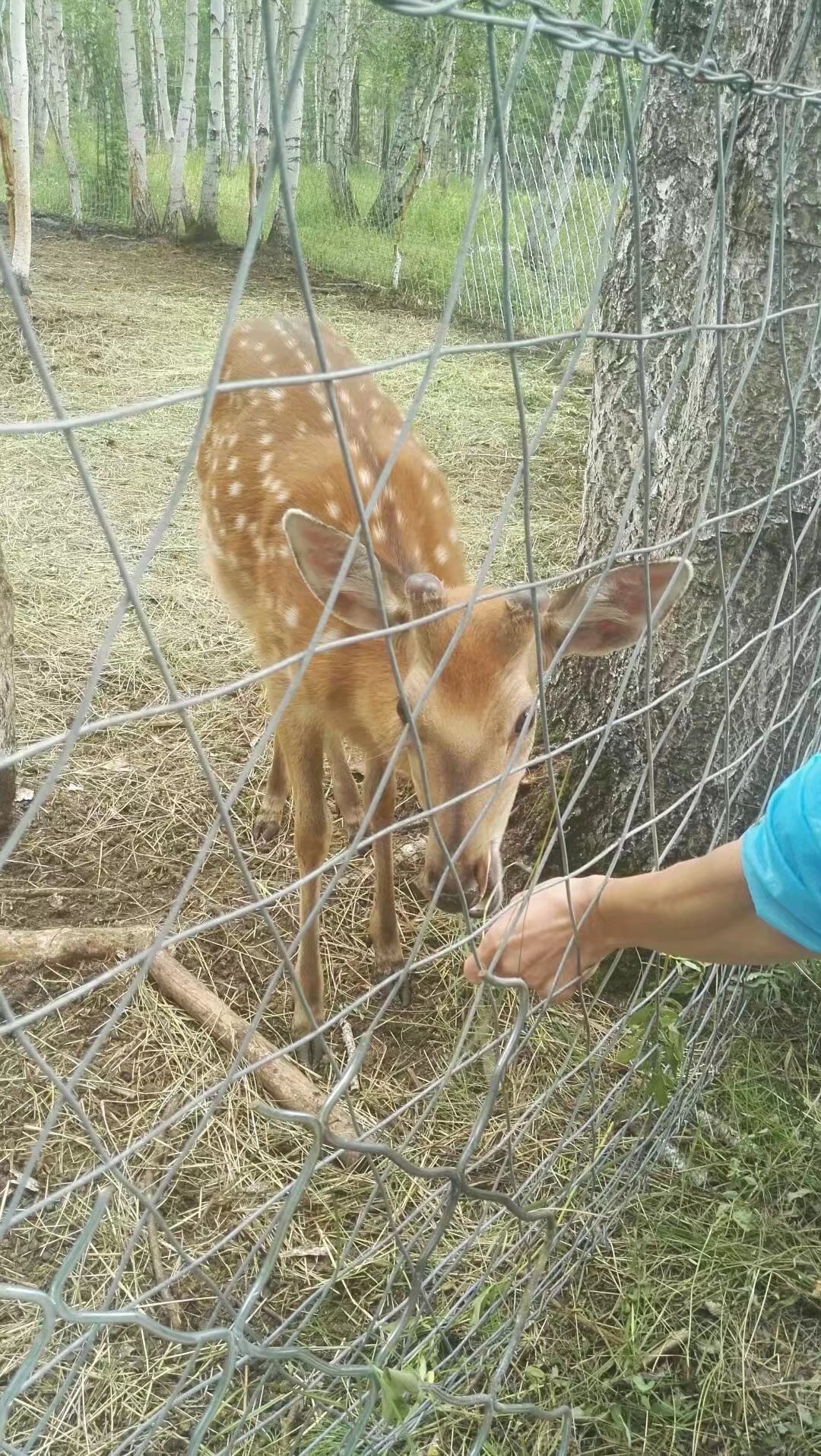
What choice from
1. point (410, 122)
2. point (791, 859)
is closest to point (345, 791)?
point (791, 859)

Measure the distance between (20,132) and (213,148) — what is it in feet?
20.4

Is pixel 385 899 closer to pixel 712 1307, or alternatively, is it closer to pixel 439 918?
pixel 439 918

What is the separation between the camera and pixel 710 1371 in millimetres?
2062

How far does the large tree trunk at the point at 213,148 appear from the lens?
1369cm

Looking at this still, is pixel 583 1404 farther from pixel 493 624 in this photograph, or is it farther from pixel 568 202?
pixel 568 202

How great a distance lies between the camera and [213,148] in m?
13.6

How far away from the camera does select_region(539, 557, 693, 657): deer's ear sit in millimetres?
1786

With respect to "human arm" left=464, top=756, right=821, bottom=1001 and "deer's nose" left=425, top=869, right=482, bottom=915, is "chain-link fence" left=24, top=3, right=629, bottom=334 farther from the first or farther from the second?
"human arm" left=464, top=756, right=821, bottom=1001

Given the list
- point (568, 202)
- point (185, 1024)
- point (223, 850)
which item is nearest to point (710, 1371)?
point (185, 1024)

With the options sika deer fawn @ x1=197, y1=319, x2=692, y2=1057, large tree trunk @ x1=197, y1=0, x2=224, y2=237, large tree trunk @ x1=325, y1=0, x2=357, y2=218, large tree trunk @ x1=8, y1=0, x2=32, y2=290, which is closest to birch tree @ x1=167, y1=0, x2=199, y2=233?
large tree trunk @ x1=197, y1=0, x2=224, y2=237

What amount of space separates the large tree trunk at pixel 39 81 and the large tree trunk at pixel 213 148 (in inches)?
238

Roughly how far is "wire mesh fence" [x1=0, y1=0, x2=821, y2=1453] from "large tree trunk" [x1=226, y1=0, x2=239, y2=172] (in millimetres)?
19917

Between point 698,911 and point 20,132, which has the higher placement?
point 20,132

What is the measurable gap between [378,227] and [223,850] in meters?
13.8
